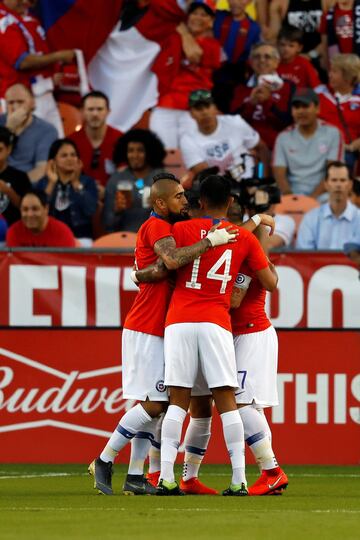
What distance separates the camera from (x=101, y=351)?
40.9 feet

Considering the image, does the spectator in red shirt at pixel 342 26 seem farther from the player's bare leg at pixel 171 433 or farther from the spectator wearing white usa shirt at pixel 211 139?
the player's bare leg at pixel 171 433

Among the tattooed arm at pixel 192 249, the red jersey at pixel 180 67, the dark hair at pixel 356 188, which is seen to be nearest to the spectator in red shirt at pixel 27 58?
the red jersey at pixel 180 67

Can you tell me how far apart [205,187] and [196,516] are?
227 centimetres

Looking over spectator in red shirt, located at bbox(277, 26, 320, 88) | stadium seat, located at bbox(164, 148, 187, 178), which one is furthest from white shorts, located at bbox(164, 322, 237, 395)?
spectator in red shirt, located at bbox(277, 26, 320, 88)

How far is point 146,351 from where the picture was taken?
9.26 meters

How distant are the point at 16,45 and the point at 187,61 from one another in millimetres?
1975

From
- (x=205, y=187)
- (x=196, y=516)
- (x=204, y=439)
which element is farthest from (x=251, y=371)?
(x=196, y=516)

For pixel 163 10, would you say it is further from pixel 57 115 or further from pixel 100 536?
pixel 100 536

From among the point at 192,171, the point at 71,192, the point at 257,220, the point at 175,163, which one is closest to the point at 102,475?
the point at 257,220

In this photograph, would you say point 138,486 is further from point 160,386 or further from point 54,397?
point 54,397

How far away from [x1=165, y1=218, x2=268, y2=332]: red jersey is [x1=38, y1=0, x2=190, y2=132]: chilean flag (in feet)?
24.4

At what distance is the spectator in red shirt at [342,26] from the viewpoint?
16.7 metres

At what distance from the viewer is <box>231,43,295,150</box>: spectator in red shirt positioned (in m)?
16.0

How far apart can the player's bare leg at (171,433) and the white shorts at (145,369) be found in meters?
0.28
